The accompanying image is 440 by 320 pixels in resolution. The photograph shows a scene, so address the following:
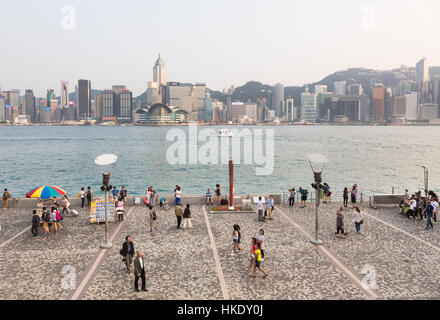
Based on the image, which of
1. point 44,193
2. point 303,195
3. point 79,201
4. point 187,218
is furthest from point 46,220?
point 303,195

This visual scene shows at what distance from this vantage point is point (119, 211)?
18.9 m

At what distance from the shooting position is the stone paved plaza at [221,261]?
10500 millimetres

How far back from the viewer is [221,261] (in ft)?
42.8

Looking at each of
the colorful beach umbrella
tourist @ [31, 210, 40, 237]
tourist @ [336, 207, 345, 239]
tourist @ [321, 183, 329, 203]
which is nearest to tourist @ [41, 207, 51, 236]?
tourist @ [31, 210, 40, 237]

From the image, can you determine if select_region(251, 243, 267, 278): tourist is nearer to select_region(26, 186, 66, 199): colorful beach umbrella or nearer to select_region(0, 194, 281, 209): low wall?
select_region(0, 194, 281, 209): low wall

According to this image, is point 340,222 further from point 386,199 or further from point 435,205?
point 386,199

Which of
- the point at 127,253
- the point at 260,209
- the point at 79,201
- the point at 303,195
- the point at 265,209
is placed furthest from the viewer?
the point at 79,201

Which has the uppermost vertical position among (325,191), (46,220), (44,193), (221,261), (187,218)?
(44,193)

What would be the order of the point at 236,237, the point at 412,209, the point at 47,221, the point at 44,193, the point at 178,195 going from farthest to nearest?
1. the point at 178,195
2. the point at 44,193
3. the point at 412,209
4. the point at 47,221
5. the point at 236,237

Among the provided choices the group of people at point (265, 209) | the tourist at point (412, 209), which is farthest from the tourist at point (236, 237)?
the tourist at point (412, 209)

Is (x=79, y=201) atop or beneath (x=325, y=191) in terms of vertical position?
beneath

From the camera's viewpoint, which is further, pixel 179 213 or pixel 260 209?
pixel 260 209

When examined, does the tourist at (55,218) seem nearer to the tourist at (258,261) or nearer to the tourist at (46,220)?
the tourist at (46,220)
